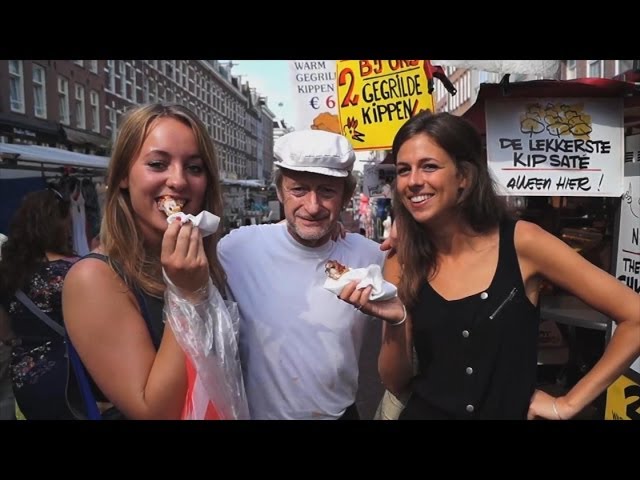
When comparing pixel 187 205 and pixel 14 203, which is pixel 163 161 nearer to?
pixel 187 205

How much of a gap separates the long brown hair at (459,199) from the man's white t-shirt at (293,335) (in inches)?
11.6

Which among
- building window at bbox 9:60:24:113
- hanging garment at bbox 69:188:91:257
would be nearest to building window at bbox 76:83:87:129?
building window at bbox 9:60:24:113

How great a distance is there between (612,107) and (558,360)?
2.42 m

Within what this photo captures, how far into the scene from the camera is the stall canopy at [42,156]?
22.6ft

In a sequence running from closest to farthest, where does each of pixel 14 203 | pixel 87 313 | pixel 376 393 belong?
pixel 87 313 < pixel 376 393 < pixel 14 203

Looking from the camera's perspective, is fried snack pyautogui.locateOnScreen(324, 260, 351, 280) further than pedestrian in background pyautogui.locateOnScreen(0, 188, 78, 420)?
No

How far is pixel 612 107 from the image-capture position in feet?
9.82

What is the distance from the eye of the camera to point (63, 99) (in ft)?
79.3

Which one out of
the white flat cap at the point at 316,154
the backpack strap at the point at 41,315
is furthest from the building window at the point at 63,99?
the white flat cap at the point at 316,154

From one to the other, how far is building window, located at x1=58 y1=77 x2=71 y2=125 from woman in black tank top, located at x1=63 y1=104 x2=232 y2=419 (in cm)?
2581

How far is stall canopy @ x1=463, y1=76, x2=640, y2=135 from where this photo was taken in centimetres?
285

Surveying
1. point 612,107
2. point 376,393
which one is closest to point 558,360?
point 376,393

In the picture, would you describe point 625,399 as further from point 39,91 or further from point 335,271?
Answer: point 39,91

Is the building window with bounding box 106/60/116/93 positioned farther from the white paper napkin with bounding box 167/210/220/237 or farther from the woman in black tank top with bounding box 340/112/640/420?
the white paper napkin with bounding box 167/210/220/237
